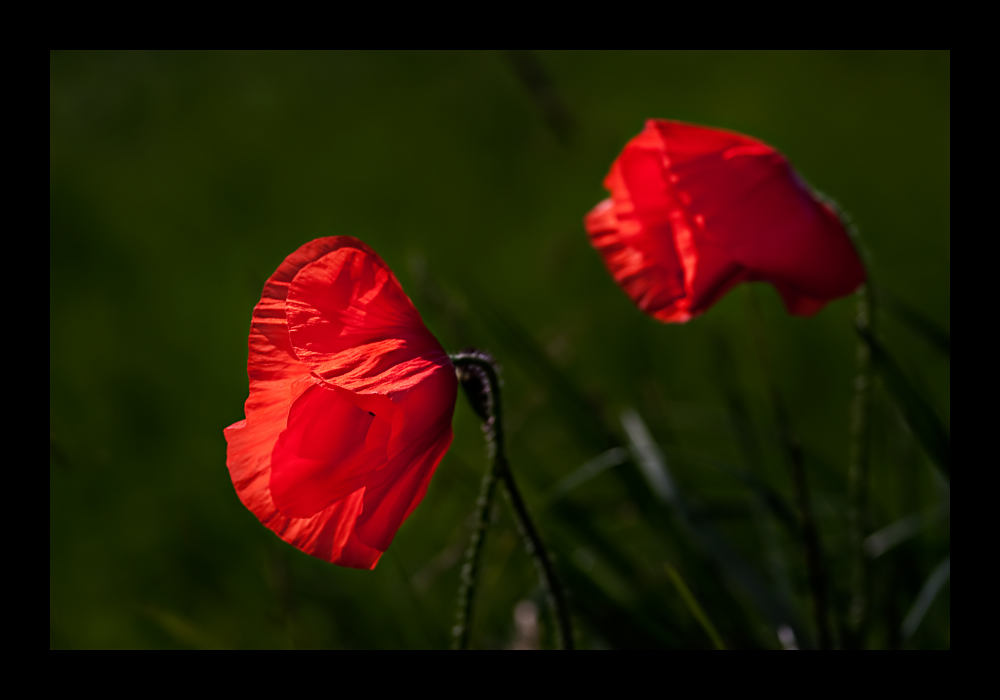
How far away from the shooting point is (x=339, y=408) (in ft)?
1.44

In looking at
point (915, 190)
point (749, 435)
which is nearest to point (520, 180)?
point (915, 190)

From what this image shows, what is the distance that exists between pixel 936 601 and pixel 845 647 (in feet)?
0.67

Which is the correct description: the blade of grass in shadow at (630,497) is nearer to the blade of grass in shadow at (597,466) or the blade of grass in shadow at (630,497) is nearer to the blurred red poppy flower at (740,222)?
→ the blade of grass in shadow at (597,466)

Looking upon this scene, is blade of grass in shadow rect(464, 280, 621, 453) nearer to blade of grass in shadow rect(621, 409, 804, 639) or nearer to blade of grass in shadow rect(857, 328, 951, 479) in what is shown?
blade of grass in shadow rect(621, 409, 804, 639)

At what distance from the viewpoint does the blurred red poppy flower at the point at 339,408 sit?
1.39 feet

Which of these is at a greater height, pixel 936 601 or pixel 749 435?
pixel 749 435

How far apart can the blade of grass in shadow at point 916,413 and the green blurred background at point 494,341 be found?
11mm

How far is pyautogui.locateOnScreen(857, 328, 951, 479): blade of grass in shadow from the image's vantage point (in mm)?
596

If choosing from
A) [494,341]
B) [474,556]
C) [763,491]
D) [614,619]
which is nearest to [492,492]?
[474,556]

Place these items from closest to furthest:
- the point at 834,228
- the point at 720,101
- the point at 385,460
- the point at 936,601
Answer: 1. the point at 385,460
2. the point at 834,228
3. the point at 936,601
4. the point at 720,101

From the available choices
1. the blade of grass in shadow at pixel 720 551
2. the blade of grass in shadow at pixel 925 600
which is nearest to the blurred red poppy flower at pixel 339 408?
the blade of grass in shadow at pixel 720 551

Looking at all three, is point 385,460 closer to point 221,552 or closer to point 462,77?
point 221,552

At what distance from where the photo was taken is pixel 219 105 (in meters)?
2.46

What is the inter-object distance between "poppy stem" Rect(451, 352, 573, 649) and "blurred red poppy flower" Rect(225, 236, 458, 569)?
2cm
